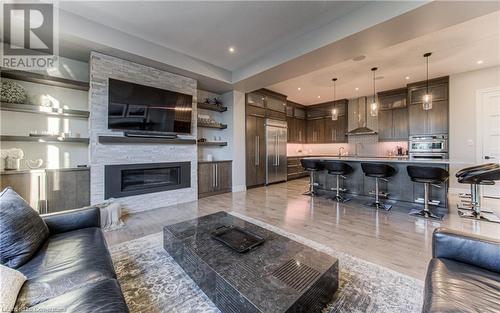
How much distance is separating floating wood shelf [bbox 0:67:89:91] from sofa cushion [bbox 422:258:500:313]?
5195 mm

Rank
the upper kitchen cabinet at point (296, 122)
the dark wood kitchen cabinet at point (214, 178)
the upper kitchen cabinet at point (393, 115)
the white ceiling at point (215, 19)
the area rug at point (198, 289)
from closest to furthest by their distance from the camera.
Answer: the area rug at point (198, 289)
the white ceiling at point (215, 19)
the dark wood kitchen cabinet at point (214, 178)
the upper kitchen cabinet at point (393, 115)
the upper kitchen cabinet at point (296, 122)

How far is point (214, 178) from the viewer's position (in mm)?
5418

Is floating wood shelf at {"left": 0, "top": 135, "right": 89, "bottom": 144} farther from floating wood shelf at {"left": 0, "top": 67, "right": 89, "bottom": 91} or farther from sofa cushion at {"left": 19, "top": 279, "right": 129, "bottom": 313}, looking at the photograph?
sofa cushion at {"left": 19, "top": 279, "right": 129, "bottom": 313}

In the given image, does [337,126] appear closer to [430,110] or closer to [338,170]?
[430,110]

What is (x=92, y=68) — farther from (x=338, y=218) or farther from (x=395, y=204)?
(x=395, y=204)

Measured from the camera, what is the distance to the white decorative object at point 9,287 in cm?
95

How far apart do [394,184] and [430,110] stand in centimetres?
332

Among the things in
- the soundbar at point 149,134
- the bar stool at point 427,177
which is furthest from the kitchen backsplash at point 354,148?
the soundbar at point 149,134

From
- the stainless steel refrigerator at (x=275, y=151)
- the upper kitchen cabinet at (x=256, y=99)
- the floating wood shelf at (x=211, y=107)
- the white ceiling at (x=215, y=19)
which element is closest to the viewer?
the white ceiling at (x=215, y=19)

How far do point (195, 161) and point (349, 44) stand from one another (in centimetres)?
394

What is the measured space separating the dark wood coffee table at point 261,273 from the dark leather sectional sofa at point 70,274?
0.59 meters

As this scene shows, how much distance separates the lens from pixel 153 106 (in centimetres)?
408

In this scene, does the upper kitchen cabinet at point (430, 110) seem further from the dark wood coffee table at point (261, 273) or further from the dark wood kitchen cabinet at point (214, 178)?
A: the dark wood coffee table at point (261, 273)

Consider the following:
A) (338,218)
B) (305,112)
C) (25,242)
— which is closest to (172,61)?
(25,242)
